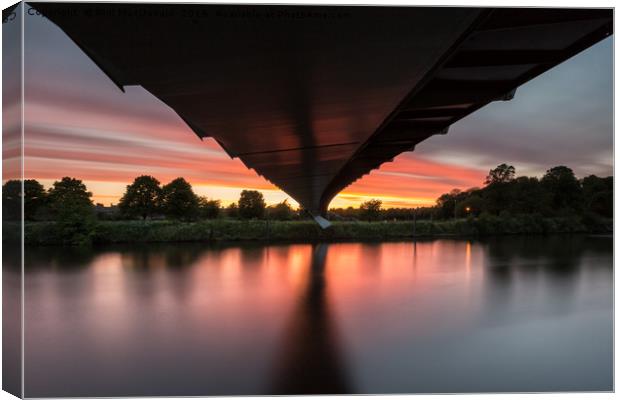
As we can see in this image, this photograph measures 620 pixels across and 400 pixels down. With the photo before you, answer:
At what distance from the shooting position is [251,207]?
80.8 ft

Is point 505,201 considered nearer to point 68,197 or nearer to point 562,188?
point 562,188

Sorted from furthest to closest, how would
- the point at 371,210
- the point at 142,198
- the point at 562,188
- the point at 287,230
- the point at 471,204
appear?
the point at 471,204
the point at 371,210
the point at 562,188
the point at 142,198
the point at 287,230

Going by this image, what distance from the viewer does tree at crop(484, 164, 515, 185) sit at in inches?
1346

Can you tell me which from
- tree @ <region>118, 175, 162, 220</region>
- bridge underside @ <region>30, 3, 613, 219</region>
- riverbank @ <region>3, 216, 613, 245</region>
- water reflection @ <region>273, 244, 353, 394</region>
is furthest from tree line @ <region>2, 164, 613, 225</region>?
bridge underside @ <region>30, 3, 613, 219</region>

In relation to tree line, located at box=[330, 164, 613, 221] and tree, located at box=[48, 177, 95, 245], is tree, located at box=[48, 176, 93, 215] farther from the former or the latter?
tree line, located at box=[330, 164, 613, 221]

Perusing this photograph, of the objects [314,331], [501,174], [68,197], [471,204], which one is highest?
[501,174]

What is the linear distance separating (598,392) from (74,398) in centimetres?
423

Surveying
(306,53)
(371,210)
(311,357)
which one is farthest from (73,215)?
(306,53)

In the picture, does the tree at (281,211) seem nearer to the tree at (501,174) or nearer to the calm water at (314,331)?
the calm water at (314,331)

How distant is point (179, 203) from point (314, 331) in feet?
63.0

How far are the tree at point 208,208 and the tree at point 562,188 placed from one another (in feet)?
68.0

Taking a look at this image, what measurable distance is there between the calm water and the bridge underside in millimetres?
2167

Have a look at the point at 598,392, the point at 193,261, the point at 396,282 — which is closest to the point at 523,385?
the point at 598,392

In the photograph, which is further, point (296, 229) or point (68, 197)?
point (296, 229)
